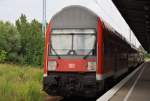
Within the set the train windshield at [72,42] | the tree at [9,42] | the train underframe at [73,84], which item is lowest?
the train underframe at [73,84]

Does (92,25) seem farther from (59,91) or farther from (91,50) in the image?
(59,91)

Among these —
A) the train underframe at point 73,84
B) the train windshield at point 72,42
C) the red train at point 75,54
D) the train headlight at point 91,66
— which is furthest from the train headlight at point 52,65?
the train headlight at point 91,66

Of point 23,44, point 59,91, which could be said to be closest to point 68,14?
point 59,91

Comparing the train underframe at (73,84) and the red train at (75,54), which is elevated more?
the red train at (75,54)

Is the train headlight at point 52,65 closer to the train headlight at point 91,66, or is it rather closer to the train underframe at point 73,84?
the train underframe at point 73,84

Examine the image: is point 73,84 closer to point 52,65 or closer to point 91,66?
point 91,66

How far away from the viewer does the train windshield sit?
1686cm

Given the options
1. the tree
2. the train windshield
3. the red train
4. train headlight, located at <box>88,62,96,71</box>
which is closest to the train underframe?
A: the red train

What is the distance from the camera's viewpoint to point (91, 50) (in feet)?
55.0

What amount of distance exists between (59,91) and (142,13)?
22438mm

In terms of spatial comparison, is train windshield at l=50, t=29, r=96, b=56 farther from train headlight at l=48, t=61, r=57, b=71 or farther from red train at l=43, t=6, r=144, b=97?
train headlight at l=48, t=61, r=57, b=71

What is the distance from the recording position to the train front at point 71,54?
16.5 metres

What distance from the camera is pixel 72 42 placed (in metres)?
17.0

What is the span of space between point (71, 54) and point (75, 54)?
5.7 inches
